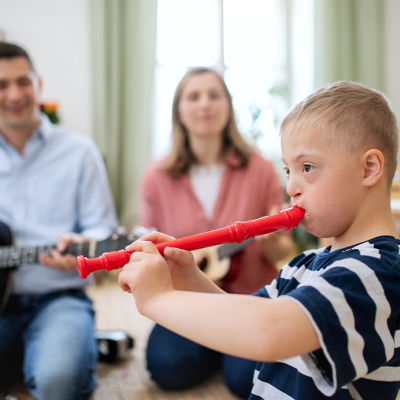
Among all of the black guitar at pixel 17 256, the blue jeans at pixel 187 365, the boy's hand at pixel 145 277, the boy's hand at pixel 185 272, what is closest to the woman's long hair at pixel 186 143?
the black guitar at pixel 17 256

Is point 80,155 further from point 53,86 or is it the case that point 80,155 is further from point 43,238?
point 53,86

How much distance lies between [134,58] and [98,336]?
209cm

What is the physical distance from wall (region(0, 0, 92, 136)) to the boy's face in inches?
101

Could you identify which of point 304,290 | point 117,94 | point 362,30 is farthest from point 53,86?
point 304,290

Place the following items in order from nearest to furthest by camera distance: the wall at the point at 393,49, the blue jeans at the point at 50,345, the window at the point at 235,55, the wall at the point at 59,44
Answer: the blue jeans at the point at 50,345 → the wall at the point at 59,44 → the wall at the point at 393,49 → the window at the point at 235,55

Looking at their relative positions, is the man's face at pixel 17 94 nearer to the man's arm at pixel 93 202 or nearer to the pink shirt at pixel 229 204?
the man's arm at pixel 93 202

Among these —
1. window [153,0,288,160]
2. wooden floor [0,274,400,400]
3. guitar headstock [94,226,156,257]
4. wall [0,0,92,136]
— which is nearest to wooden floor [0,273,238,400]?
wooden floor [0,274,400,400]

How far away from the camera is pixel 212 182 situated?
59.2 inches

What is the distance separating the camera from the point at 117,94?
2832 millimetres

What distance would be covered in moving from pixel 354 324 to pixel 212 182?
1.08 m

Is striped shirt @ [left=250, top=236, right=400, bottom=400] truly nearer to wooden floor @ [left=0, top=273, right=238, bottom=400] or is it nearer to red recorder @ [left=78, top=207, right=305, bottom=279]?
red recorder @ [left=78, top=207, right=305, bottom=279]

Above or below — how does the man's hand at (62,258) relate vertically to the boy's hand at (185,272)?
below

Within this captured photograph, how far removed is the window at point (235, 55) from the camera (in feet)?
10.3

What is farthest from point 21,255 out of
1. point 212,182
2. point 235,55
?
point 235,55
